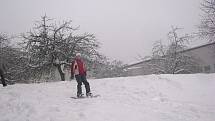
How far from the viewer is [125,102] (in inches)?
425

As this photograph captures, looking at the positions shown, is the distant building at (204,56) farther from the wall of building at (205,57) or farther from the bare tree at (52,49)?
the bare tree at (52,49)

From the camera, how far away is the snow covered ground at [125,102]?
8.62 metres

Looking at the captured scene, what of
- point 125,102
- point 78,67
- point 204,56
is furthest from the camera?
point 204,56

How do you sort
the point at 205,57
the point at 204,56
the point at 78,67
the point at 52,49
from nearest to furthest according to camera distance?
the point at 78,67, the point at 52,49, the point at 205,57, the point at 204,56

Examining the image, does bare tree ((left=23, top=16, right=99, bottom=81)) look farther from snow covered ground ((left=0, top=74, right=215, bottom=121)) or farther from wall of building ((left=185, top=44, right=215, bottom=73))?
wall of building ((left=185, top=44, right=215, bottom=73))

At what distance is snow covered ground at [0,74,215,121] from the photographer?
8.62 meters

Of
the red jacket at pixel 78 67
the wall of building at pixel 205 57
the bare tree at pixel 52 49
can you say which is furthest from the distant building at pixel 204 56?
the red jacket at pixel 78 67

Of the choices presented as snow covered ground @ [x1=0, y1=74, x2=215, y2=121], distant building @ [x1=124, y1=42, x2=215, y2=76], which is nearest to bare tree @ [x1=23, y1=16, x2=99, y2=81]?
snow covered ground @ [x1=0, y1=74, x2=215, y2=121]

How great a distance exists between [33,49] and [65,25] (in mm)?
4117

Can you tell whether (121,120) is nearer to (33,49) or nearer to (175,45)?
(33,49)

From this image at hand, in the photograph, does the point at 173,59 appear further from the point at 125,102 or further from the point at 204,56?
the point at 125,102

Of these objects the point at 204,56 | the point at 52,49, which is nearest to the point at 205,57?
the point at 204,56

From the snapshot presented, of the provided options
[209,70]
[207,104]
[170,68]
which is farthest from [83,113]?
[209,70]

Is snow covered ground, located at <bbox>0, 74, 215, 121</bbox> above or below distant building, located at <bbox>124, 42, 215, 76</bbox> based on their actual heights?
below
